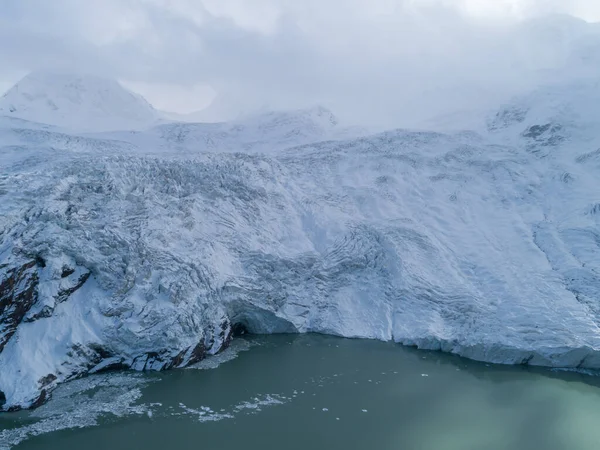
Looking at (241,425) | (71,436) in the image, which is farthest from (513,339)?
(71,436)

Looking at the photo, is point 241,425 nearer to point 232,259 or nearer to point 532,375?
point 232,259

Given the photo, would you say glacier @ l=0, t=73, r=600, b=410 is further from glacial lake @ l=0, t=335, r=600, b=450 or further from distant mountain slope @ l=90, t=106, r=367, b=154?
distant mountain slope @ l=90, t=106, r=367, b=154

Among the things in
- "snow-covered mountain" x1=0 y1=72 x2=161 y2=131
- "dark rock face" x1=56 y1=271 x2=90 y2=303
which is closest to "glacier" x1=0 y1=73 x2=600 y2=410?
"dark rock face" x1=56 y1=271 x2=90 y2=303

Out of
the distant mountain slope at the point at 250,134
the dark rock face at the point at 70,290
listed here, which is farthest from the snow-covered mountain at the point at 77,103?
the dark rock face at the point at 70,290

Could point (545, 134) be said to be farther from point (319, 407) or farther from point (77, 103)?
point (77, 103)

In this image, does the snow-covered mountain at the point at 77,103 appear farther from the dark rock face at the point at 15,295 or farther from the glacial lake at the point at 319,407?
the glacial lake at the point at 319,407

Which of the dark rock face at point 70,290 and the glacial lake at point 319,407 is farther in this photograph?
the dark rock face at point 70,290

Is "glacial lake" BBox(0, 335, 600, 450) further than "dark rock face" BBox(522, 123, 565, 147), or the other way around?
"dark rock face" BBox(522, 123, 565, 147)
